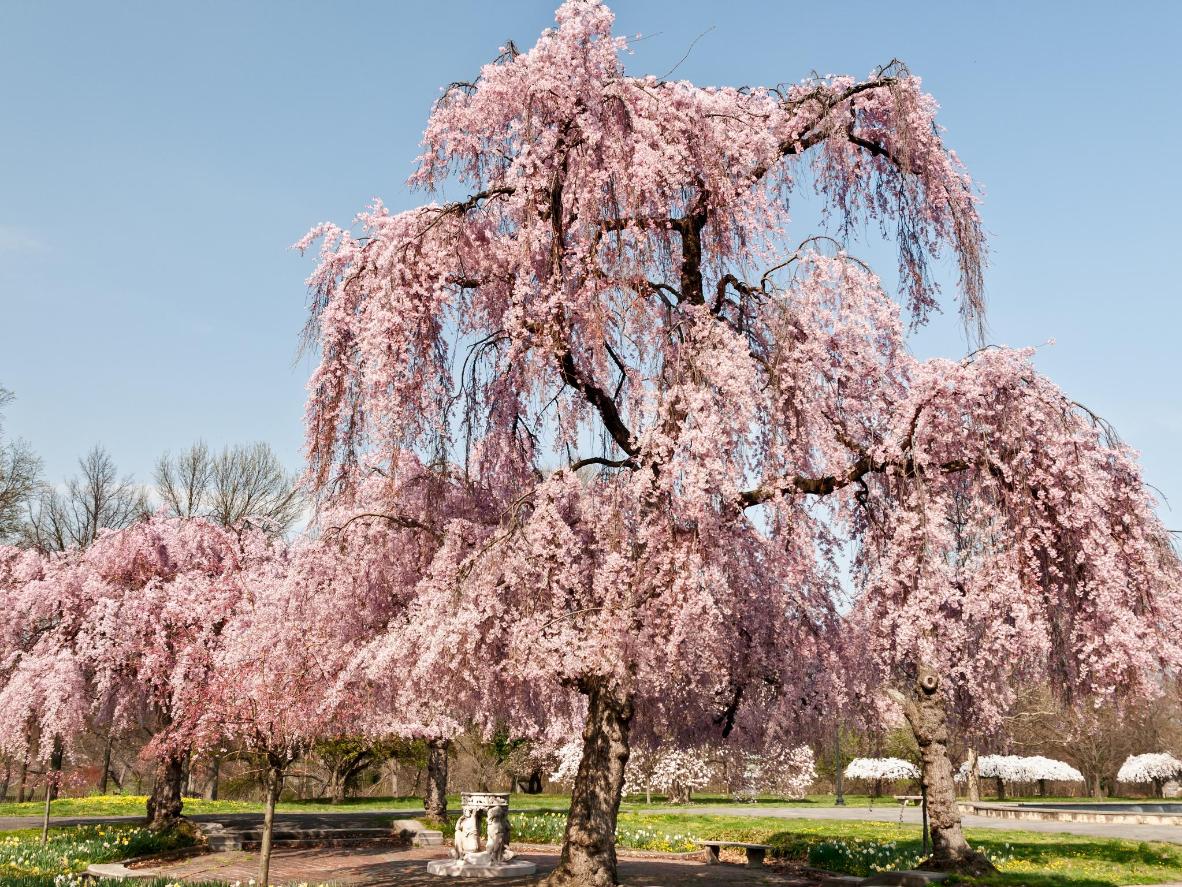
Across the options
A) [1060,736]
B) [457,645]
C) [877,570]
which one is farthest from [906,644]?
[1060,736]

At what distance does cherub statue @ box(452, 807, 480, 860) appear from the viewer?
16703 mm

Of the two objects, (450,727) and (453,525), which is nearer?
(453,525)

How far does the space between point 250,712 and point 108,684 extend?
10.1 m

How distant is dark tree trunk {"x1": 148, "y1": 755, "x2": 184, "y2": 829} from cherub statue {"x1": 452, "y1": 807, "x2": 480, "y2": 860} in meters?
8.46

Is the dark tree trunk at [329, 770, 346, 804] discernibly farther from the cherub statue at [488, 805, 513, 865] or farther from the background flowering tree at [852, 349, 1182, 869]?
the background flowering tree at [852, 349, 1182, 869]

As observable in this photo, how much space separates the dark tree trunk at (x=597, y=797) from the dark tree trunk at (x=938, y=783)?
491cm

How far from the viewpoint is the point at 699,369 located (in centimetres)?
1197

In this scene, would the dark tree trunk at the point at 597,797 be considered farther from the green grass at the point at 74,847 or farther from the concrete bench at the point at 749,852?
the concrete bench at the point at 749,852

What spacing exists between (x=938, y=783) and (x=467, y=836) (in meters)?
7.98

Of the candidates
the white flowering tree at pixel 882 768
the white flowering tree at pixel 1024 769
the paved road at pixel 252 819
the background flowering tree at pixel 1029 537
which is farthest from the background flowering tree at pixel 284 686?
the white flowering tree at pixel 1024 769

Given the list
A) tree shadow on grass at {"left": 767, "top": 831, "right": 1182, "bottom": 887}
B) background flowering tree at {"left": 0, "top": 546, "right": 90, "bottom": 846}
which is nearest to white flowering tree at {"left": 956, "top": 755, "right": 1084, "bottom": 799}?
tree shadow on grass at {"left": 767, "top": 831, "right": 1182, "bottom": 887}

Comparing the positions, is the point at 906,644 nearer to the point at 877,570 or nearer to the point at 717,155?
the point at 877,570

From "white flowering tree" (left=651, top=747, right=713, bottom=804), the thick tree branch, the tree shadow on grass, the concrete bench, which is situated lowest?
"white flowering tree" (left=651, top=747, right=713, bottom=804)

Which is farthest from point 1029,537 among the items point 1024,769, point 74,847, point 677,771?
point 1024,769
